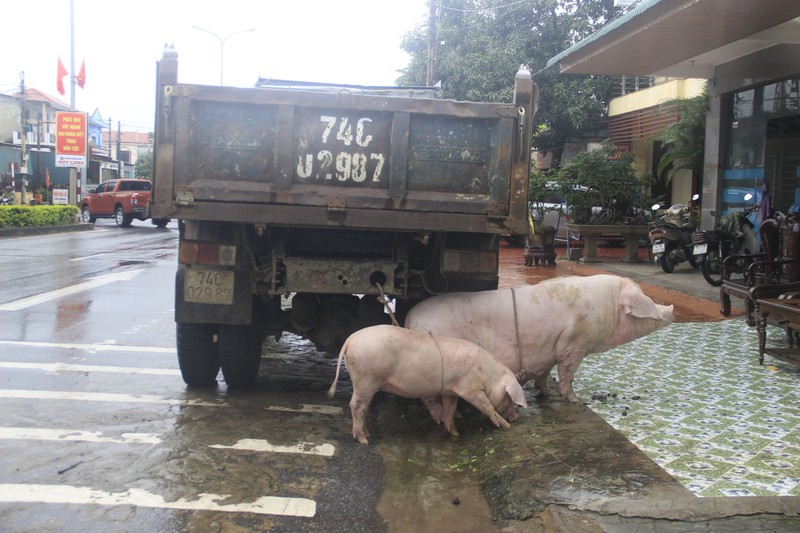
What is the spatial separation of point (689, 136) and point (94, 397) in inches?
508

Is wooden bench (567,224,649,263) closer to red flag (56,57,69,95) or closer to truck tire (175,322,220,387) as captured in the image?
truck tire (175,322,220,387)

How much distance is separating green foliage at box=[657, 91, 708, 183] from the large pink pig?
33.6ft

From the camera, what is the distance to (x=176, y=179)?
480cm

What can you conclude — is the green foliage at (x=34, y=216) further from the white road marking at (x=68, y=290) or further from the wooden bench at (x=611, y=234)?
the wooden bench at (x=611, y=234)

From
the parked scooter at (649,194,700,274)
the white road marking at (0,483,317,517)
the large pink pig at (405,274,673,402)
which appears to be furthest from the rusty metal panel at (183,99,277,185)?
the parked scooter at (649,194,700,274)

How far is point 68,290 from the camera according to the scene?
10.9 m

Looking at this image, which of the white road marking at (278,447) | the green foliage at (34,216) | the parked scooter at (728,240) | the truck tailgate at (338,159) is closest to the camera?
the white road marking at (278,447)

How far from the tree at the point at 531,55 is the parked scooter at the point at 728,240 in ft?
36.3

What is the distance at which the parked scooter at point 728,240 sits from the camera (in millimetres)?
11375

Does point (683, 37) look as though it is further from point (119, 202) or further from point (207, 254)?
point (119, 202)

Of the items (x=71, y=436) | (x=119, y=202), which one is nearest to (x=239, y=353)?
(x=71, y=436)

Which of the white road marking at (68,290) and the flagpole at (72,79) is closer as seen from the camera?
the white road marking at (68,290)

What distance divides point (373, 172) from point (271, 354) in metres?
3.23

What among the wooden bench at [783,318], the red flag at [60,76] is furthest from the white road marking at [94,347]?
the red flag at [60,76]
